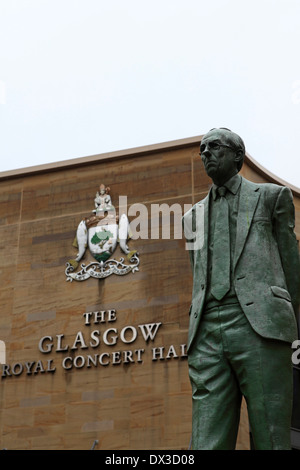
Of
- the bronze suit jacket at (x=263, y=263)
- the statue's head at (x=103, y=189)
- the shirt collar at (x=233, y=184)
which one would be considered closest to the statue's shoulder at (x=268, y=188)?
the bronze suit jacket at (x=263, y=263)

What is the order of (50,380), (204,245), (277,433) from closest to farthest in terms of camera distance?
(277,433) → (204,245) → (50,380)

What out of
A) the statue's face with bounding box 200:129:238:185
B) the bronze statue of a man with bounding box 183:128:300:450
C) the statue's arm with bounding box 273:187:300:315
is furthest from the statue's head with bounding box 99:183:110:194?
the statue's arm with bounding box 273:187:300:315

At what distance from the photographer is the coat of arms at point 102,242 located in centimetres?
2214

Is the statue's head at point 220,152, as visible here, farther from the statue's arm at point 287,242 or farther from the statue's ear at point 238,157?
the statue's arm at point 287,242

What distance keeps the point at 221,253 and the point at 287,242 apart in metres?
0.49

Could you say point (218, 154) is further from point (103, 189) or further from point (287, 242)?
point (103, 189)

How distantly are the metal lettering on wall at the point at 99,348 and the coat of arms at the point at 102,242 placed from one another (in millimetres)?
1014

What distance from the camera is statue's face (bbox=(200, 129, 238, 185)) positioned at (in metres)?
7.25

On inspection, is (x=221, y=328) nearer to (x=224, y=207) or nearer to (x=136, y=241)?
(x=224, y=207)

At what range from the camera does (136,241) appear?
873 inches

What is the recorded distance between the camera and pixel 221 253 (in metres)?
7.06

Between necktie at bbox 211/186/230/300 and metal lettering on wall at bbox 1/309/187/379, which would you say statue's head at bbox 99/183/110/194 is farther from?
necktie at bbox 211/186/230/300
